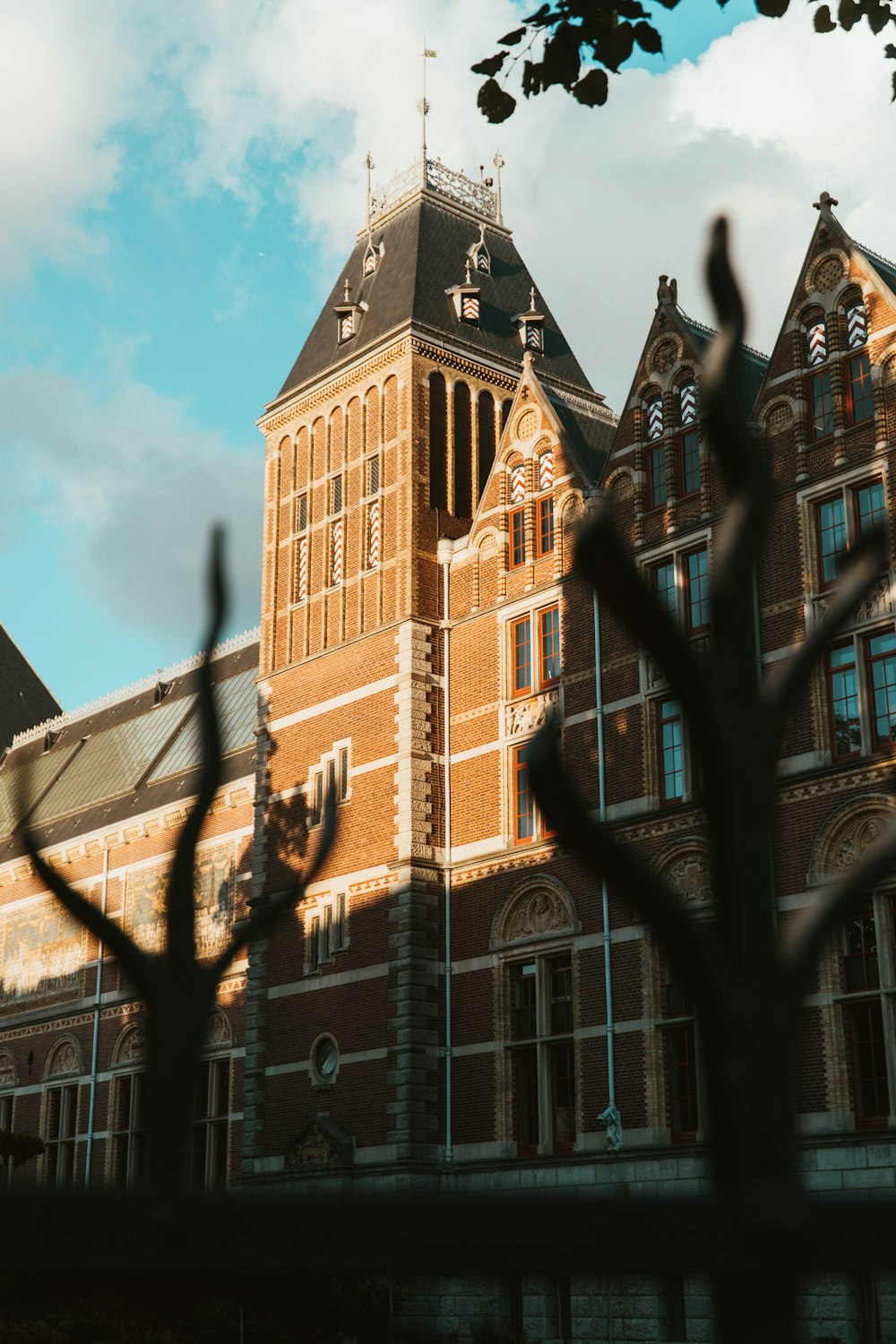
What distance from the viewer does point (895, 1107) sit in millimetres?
20922

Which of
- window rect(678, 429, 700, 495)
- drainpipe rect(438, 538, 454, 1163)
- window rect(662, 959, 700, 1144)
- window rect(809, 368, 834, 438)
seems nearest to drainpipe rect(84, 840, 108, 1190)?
drainpipe rect(438, 538, 454, 1163)

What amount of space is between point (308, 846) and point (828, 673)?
466 inches

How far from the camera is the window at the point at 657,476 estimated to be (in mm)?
27172

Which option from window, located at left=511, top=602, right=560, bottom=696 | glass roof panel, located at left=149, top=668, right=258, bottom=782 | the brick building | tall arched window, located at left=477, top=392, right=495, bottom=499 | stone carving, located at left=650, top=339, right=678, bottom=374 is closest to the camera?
the brick building

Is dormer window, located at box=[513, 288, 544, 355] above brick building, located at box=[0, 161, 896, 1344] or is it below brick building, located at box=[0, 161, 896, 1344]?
above

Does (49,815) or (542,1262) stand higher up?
(49,815)

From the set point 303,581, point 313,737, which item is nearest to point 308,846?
point 313,737

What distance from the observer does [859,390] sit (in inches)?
959

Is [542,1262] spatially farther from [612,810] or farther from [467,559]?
[467,559]

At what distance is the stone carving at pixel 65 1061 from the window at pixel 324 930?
45.6 feet

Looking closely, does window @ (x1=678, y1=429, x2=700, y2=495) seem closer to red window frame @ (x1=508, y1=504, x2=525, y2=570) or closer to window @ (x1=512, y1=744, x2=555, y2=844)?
red window frame @ (x1=508, y1=504, x2=525, y2=570)

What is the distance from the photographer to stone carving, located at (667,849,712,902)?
24.1 meters

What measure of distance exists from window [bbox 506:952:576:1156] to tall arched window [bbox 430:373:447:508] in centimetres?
1014

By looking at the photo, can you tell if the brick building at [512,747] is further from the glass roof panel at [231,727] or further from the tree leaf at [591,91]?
the tree leaf at [591,91]
